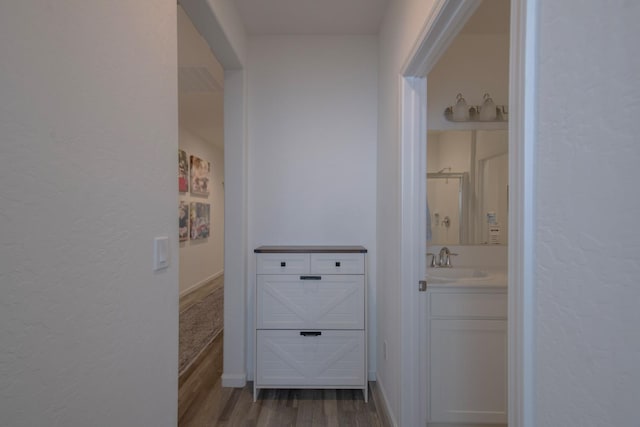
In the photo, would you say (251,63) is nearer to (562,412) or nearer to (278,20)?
(278,20)

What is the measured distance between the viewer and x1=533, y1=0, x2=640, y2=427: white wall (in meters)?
0.53

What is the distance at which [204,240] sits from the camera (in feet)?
20.2

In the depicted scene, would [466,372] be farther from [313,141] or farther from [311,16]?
[311,16]

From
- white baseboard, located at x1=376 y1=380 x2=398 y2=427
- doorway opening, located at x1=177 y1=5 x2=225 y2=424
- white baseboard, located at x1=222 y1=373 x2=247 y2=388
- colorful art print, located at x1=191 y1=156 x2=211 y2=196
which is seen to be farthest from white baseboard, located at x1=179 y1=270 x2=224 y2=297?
white baseboard, located at x1=376 y1=380 x2=398 y2=427

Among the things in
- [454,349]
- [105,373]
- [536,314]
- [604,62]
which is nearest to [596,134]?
[604,62]

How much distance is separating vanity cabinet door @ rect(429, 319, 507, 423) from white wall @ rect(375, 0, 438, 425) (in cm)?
24

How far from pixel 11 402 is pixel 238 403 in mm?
1972

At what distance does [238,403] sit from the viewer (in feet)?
7.65

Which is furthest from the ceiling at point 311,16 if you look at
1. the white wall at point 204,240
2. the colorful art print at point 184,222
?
the colorful art print at point 184,222

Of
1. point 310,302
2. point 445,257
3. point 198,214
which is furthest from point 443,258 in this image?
point 198,214

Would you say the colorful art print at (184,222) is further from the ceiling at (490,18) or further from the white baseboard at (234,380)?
the ceiling at (490,18)

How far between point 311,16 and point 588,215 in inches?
95.4

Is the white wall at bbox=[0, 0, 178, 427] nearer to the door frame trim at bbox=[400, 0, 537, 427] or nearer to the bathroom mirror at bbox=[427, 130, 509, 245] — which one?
the door frame trim at bbox=[400, 0, 537, 427]

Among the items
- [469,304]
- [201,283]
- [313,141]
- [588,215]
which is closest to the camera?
[588,215]
